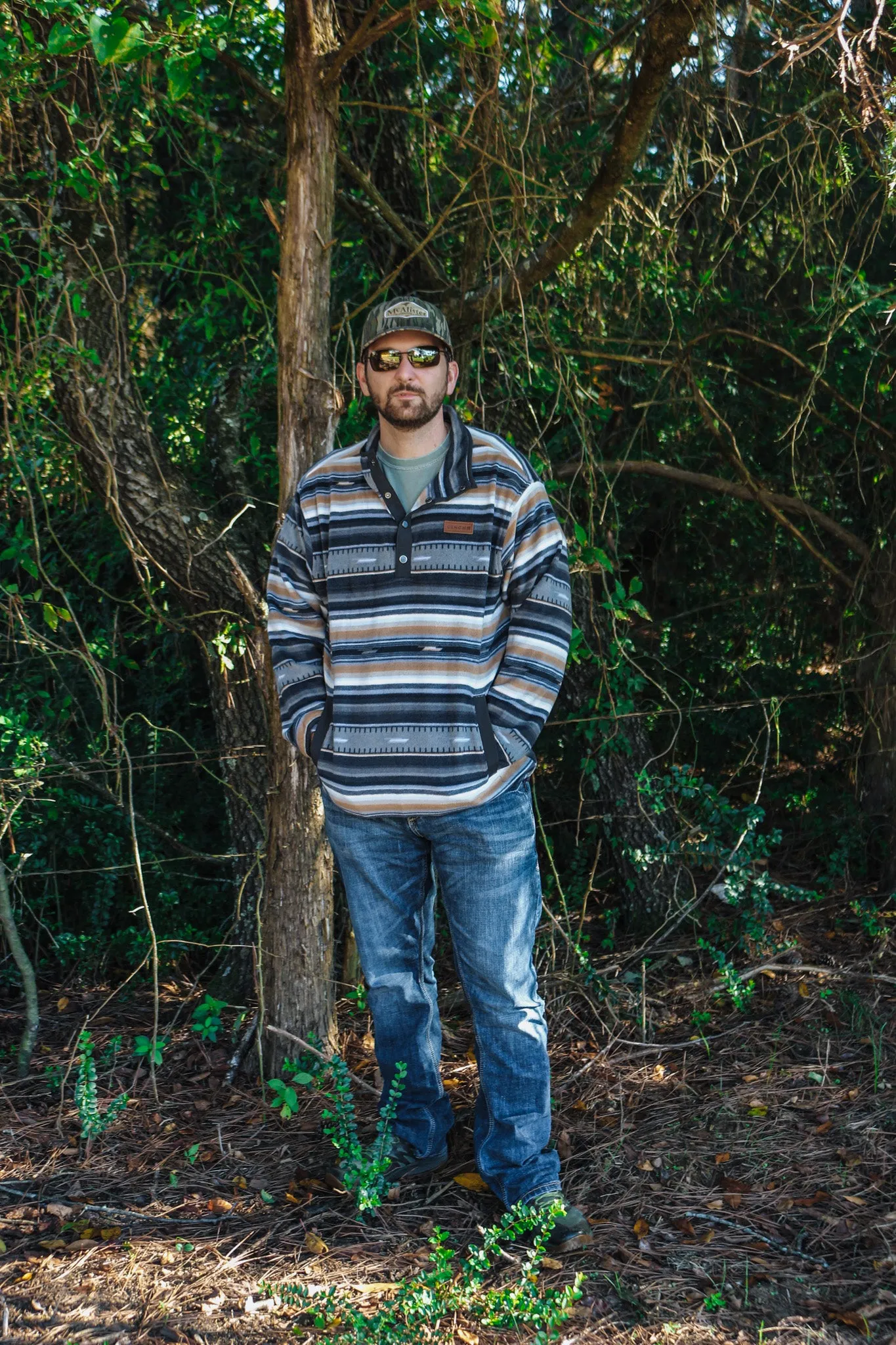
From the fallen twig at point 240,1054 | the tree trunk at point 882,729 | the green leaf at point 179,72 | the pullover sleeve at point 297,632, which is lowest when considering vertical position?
the fallen twig at point 240,1054

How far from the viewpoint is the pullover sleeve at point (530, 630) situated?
2.86m

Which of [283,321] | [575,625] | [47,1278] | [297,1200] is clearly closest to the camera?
[47,1278]

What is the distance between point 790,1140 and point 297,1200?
140cm

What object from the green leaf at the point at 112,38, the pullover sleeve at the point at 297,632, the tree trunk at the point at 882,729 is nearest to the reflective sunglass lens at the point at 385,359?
the pullover sleeve at the point at 297,632

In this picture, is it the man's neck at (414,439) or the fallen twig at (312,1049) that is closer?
the man's neck at (414,439)

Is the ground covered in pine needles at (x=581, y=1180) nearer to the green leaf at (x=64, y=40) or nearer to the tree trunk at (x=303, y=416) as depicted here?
the tree trunk at (x=303, y=416)

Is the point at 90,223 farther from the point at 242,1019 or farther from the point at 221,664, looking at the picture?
the point at 242,1019

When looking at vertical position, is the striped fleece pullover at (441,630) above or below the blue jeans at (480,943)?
above

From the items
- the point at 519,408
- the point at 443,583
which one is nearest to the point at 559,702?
the point at 519,408

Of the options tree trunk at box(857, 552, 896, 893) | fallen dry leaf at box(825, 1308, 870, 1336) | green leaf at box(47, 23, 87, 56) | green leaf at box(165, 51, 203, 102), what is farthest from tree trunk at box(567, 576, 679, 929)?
green leaf at box(47, 23, 87, 56)

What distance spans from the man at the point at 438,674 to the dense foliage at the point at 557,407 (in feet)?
2.47

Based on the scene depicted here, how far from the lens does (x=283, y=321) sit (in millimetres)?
3480

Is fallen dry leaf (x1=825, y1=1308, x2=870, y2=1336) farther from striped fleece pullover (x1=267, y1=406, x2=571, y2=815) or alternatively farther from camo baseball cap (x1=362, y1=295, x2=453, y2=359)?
camo baseball cap (x1=362, y1=295, x2=453, y2=359)

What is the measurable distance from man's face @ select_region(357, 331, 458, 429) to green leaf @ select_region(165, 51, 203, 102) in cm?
70
